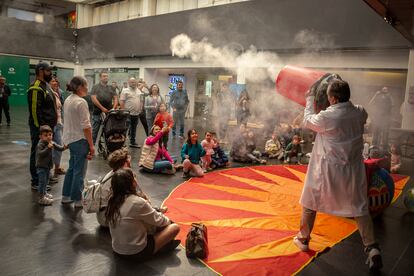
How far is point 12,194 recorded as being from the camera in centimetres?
524

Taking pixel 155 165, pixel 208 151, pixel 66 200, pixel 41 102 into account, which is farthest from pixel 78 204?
pixel 208 151

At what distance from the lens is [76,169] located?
485 cm

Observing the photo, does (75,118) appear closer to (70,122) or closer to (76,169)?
(70,122)

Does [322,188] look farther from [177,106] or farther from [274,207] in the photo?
[177,106]

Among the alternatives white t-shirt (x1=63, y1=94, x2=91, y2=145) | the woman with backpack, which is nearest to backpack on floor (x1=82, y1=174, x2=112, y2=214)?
the woman with backpack

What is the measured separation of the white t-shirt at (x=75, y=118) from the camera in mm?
4652

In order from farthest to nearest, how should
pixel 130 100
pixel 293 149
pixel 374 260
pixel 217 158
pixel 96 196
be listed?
pixel 130 100 → pixel 293 149 → pixel 217 158 → pixel 96 196 → pixel 374 260

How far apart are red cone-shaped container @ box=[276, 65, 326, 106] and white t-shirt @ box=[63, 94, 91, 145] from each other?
2794 mm

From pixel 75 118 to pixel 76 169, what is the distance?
720 millimetres

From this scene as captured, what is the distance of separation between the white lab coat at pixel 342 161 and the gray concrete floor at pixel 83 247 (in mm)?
647

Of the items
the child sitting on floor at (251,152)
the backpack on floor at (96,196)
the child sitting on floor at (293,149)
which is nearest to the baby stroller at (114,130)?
the child sitting on floor at (251,152)

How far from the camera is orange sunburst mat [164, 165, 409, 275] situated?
142 inches

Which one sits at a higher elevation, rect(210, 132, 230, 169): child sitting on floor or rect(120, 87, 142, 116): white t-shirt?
rect(120, 87, 142, 116): white t-shirt

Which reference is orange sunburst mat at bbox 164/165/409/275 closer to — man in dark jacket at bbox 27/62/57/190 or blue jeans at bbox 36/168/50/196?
blue jeans at bbox 36/168/50/196
